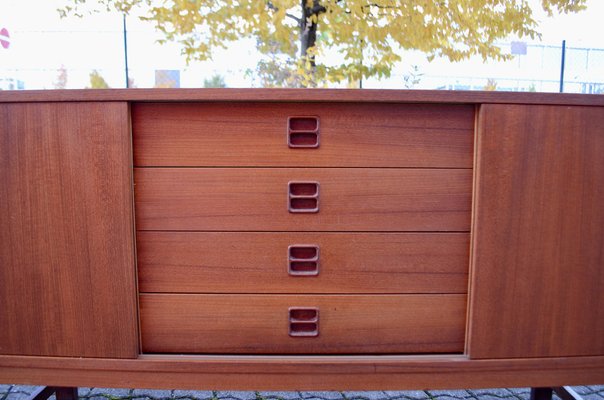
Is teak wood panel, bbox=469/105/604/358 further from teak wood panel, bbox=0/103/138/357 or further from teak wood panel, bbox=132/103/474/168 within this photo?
teak wood panel, bbox=0/103/138/357

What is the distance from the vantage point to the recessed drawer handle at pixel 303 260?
1.17 m

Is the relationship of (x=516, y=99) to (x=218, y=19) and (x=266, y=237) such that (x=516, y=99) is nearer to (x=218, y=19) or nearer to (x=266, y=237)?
(x=266, y=237)

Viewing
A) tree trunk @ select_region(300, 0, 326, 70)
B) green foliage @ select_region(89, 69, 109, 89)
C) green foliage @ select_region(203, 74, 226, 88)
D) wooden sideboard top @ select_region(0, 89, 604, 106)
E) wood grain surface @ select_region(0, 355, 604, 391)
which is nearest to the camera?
wooden sideboard top @ select_region(0, 89, 604, 106)

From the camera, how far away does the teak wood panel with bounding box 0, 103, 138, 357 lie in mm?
1097

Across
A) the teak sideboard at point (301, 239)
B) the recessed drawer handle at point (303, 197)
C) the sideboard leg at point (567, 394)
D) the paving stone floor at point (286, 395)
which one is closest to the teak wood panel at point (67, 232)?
the teak sideboard at point (301, 239)

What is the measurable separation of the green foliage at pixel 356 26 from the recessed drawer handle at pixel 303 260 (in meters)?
1.47

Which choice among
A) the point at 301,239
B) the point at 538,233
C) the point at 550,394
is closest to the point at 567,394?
the point at 550,394

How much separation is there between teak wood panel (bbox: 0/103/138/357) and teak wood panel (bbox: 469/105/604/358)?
3.17ft

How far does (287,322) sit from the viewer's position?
120cm

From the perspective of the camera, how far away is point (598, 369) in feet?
3.99

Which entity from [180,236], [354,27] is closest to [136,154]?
[180,236]

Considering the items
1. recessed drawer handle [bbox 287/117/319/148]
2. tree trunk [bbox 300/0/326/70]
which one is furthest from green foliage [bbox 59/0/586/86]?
recessed drawer handle [bbox 287/117/319/148]

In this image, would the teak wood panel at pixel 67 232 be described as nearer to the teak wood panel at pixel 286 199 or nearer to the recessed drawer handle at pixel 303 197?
the teak wood panel at pixel 286 199

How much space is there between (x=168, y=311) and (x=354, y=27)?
6.18ft
